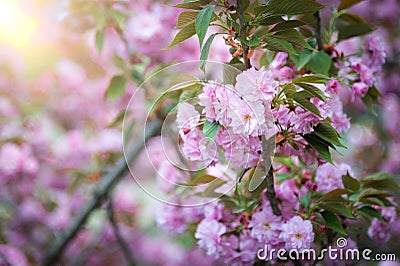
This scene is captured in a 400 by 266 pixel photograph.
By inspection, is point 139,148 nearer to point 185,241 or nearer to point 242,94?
point 185,241

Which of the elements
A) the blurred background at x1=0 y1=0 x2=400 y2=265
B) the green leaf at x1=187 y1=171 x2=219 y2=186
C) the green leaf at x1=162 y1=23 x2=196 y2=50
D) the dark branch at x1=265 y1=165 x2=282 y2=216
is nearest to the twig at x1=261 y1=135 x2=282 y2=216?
the dark branch at x1=265 y1=165 x2=282 y2=216

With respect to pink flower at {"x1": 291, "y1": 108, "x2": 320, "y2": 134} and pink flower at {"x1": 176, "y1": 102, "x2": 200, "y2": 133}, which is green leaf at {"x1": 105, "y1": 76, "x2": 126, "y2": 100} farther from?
pink flower at {"x1": 291, "y1": 108, "x2": 320, "y2": 134}

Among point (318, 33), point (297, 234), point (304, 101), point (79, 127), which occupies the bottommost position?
point (297, 234)

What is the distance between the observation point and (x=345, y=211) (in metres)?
0.86

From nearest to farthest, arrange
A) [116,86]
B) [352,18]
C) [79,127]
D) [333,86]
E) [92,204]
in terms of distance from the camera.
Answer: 1. [333,86]
2. [352,18]
3. [116,86]
4. [92,204]
5. [79,127]

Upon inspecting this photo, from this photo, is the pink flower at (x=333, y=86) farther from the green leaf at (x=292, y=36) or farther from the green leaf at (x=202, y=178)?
the green leaf at (x=202, y=178)

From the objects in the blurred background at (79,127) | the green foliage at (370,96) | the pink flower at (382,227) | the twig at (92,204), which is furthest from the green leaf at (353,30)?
the twig at (92,204)

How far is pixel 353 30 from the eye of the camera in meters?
0.99

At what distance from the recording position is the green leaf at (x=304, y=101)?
706 millimetres

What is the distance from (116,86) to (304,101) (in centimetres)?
65

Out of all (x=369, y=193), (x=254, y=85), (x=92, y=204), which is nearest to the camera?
(x=254, y=85)

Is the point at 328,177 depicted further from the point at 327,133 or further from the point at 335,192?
the point at 327,133

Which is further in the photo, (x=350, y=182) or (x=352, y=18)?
(x=352, y=18)

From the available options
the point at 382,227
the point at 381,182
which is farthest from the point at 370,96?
the point at 382,227
